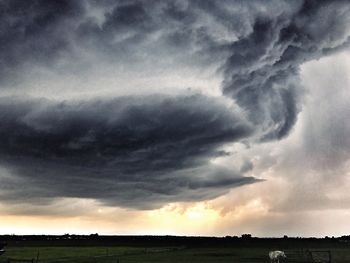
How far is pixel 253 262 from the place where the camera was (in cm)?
6209

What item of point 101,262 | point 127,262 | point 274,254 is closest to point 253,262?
point 274,254

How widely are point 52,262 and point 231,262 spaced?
2894 cm

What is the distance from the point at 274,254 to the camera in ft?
206

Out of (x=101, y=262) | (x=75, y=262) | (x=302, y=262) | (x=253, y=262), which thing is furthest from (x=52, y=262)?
(x=302, y=262)

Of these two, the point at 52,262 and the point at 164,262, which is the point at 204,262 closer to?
the point at 164,262

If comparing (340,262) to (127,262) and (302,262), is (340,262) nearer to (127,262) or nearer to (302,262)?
(302,262)

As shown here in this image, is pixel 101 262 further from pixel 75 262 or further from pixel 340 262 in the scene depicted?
pixel 340 262

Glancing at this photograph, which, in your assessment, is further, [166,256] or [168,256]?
[166,256]

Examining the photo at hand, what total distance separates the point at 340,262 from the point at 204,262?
63.4ft

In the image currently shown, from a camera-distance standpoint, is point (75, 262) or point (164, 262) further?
point (75, 262)

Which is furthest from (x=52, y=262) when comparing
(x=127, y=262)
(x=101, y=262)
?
(x=127, y=262)

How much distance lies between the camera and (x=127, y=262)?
65.2m

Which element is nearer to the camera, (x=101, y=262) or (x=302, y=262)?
(x=302, y=262)

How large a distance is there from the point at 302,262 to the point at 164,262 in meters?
20.0
